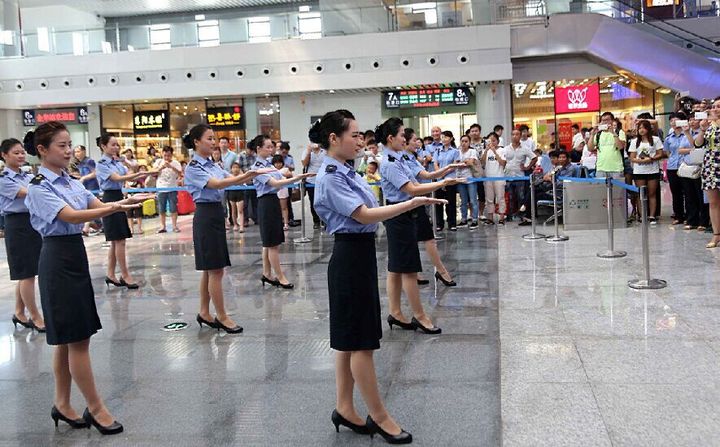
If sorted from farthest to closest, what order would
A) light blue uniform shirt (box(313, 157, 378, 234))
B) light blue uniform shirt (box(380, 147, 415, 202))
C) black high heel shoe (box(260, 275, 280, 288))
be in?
black high heel shoe (box(260, 275, 280, 288)) < light blue uniform shirt (box(380, 147, 415, 202)) < light blue uniform shirt (box(313, 157, 378, 234))

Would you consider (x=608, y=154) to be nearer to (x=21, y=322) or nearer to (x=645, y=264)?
(x=645, y=264)

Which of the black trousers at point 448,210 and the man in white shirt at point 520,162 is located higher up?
the man in white shirt at point 520,162

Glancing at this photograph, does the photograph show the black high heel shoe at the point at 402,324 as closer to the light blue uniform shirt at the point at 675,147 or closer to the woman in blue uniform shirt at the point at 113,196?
the woman in blue uniform shirt at the point at 113,196

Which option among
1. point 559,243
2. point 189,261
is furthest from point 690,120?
point 189,261

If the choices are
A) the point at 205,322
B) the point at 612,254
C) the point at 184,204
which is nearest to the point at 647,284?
the point at 612,254

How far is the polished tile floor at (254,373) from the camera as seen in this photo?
407cm

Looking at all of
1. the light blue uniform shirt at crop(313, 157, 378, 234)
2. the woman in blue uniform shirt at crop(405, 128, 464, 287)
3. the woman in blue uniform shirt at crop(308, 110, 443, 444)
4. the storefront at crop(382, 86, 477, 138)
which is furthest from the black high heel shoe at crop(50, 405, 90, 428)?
the storefront at crop(382, 86, 477, 138)

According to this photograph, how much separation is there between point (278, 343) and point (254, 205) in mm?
10232

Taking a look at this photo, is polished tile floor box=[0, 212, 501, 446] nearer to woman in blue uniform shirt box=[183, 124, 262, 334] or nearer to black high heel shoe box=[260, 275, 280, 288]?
black high heel shoe box=[260, 275, 280, 288]

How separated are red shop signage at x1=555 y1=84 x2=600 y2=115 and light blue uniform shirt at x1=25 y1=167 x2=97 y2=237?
62.5ft

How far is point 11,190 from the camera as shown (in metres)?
6.49

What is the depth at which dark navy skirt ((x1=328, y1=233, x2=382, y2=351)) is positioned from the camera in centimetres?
377

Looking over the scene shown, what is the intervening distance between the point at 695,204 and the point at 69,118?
64.4 ft

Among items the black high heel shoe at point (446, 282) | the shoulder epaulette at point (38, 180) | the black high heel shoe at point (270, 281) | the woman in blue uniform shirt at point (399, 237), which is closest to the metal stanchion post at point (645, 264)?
the black high heel shoe at point (446, 282)
